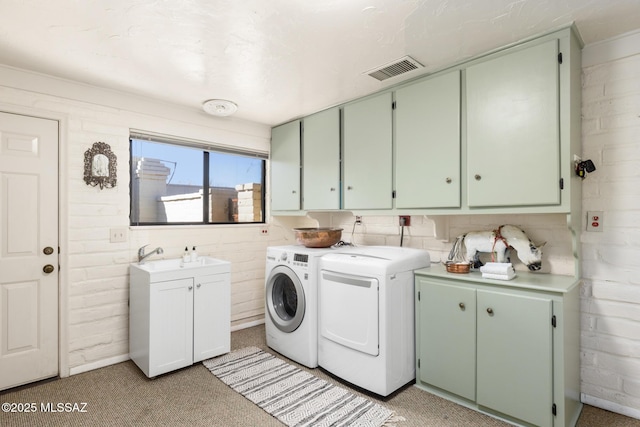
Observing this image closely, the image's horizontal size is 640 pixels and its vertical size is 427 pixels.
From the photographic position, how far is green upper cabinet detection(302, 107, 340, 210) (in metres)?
3.22

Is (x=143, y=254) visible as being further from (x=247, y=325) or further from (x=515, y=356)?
(x=515, y=356)

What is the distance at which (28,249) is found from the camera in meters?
2.43

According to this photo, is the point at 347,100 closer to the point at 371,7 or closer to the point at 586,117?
the point at 371,7

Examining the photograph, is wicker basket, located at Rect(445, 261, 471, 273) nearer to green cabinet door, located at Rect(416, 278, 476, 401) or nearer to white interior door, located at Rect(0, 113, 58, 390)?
green cabinet door, located at Rect(416, 278, 476, 401)

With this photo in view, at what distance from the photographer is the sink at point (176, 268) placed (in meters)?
2.54

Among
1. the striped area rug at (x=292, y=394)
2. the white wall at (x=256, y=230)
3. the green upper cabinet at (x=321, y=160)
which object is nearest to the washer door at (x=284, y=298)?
the striped area rug at (x=292, y=394)

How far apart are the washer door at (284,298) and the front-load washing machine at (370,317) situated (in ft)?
0.87

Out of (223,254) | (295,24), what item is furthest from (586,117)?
(223,254)

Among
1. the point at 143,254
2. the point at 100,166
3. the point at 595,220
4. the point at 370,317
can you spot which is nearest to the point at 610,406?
the point at 595,220

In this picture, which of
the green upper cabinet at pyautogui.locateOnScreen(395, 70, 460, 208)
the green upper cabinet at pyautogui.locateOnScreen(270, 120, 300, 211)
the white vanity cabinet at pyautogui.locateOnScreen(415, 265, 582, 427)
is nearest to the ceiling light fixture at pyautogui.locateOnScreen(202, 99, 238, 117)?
the green upper cabinet at pyautogui.locateOnScreen(270, 120, 300, 211)

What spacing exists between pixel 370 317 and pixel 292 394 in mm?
777

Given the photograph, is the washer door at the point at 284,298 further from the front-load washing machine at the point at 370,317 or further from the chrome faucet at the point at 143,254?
the chrome faucet at the point at 143,254

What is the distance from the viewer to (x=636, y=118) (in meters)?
2.00

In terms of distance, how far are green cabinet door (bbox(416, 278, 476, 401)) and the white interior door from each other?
2.80 meters
